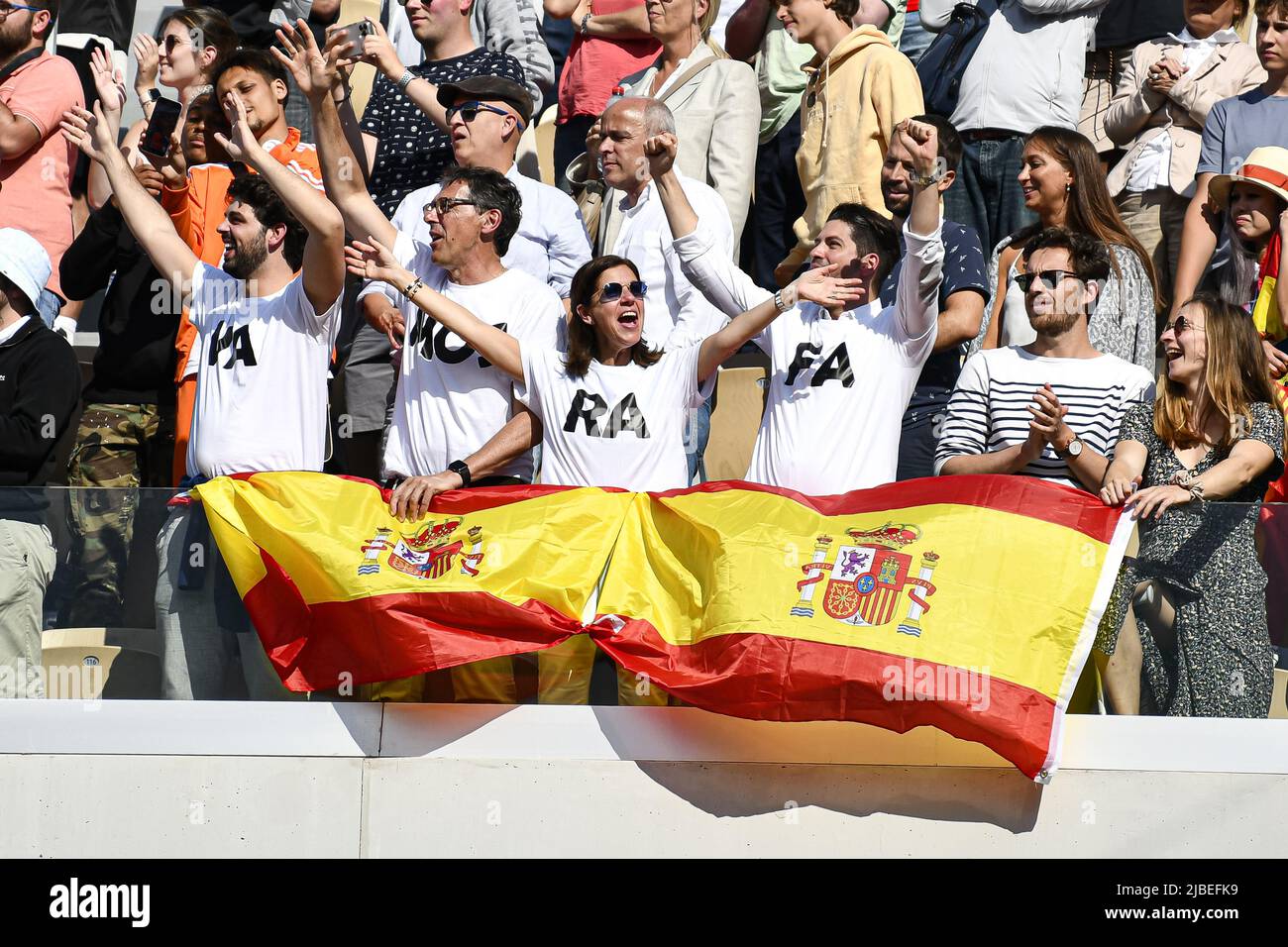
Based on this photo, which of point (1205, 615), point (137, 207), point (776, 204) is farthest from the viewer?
point (776, 204)

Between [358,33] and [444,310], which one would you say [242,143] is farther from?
[444,310]

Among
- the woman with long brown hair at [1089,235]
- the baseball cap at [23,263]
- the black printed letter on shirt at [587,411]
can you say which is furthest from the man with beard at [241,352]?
the woman with long brown hair at [1089,235]

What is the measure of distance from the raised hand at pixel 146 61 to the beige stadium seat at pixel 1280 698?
570cm

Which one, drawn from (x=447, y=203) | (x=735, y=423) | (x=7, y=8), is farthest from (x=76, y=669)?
(x=7, y=8)

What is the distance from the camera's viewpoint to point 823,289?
665 centimetres

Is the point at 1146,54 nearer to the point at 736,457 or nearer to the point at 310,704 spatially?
the point at 736,457

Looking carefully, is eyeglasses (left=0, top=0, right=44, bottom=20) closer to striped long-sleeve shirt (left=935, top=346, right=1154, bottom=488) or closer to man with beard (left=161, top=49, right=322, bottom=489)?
man with beard (left=161, top=49, right=322, bottom=489)

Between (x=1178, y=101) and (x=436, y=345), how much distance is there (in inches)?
160

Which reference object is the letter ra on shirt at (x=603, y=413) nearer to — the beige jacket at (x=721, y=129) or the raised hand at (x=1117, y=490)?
the raised hand at (x=1117, y=490)

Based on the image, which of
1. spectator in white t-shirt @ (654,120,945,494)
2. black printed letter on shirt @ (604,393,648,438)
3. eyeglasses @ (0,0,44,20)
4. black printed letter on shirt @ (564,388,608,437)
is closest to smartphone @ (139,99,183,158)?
eyeglasses @ (0,0,44,20)

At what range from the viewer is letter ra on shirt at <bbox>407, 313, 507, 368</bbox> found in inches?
282

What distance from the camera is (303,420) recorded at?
7.07 meters
